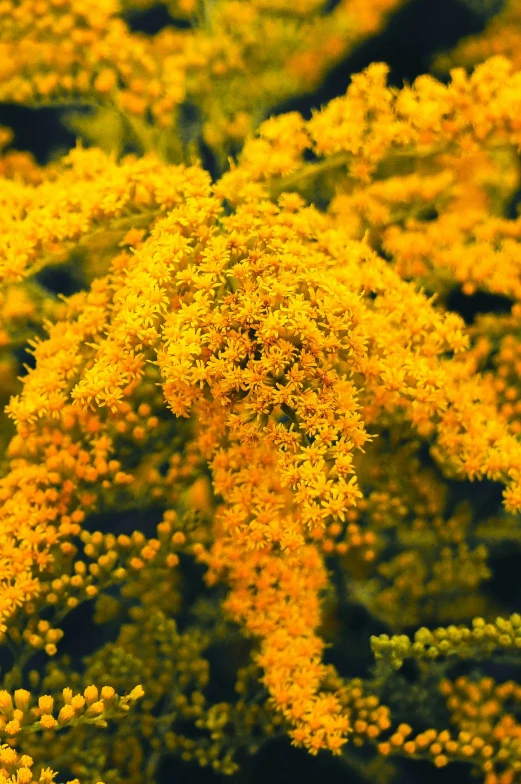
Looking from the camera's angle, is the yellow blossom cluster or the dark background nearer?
the yellow blossom cluster

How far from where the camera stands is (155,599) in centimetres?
98

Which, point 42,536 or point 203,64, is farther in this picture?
point 203,64

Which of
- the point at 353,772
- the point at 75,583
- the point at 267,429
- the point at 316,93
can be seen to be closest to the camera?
the point at 267,429

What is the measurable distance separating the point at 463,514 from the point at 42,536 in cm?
58

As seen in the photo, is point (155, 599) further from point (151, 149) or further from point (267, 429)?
point (151, 149)

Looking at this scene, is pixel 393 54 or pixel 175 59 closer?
pixel 175 59

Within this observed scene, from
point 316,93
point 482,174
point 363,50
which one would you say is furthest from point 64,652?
point 363,50

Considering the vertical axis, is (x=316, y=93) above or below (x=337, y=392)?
above

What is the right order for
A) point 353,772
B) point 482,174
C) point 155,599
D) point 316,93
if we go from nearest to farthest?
point 155,599 → point 353,772 → point 482,174 → point 316,93

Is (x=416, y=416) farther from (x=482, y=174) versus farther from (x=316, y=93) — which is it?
(x=316, y=93)

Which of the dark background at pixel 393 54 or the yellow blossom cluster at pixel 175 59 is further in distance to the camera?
the dark background at pixel 393 54

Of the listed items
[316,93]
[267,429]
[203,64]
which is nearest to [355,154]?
[203,64]

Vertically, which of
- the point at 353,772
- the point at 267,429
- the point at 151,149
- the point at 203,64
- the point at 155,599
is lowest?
the point at 353,772

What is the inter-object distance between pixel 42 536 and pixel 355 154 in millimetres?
621
